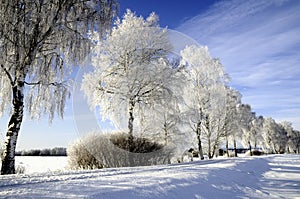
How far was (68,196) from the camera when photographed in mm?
3561

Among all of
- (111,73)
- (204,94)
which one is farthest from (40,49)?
(204,94)

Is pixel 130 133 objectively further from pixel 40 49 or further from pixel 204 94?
pixel 204 94

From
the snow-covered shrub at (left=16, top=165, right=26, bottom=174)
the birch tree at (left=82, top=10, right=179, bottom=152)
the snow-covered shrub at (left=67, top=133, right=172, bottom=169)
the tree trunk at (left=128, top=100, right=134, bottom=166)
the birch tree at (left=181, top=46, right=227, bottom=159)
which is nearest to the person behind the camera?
the snow-covered shrub at (left=16, top=165, right=26, bottom=174)

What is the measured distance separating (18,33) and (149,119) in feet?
31.3

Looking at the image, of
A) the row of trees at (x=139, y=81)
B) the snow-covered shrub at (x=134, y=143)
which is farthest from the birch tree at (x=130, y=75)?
the snow-covered shrub at (x=134, y=143)

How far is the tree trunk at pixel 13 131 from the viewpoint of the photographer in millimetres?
7582

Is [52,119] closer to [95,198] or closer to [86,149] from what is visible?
[86,149]

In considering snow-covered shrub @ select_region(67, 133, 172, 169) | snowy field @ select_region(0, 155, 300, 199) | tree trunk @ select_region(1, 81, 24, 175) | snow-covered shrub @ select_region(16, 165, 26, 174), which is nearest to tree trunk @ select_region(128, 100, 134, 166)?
snow-covered shrub @ select_region(67, 133, 172, 169)

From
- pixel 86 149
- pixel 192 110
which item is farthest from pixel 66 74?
pixel 192 110

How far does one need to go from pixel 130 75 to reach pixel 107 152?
466cm

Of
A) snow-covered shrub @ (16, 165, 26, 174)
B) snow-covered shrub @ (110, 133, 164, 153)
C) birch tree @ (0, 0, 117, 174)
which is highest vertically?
birch tree @ (0, 0, 117, 174)

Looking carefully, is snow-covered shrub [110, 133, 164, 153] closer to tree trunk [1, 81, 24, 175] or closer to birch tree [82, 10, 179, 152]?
birch tree [82, 10, 179, 152]

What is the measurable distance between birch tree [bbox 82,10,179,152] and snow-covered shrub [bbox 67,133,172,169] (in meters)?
1.34

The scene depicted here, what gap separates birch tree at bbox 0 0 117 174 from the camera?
24.0 ft
